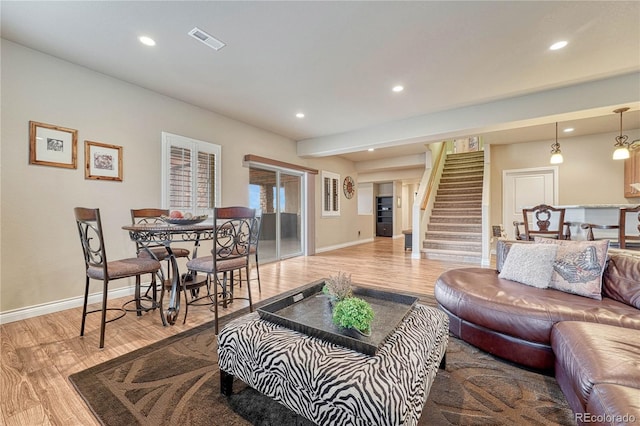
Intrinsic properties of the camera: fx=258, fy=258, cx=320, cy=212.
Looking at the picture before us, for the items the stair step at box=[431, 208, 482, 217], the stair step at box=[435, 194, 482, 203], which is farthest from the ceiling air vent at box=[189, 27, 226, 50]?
the stair step at box=[435, 194, 482, 203]

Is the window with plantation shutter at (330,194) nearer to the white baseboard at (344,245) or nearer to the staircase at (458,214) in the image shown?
the white baseboard at (344,245)

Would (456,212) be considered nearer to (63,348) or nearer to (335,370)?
(335,370)

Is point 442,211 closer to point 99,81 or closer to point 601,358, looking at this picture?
point 601,358

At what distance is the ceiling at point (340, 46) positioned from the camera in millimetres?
2002

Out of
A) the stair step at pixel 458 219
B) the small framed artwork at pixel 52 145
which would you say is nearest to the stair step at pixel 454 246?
the stair step at pixel 458 219

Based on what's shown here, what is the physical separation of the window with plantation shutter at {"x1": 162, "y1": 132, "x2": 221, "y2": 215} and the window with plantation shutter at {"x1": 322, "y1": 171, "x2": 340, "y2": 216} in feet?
9.89

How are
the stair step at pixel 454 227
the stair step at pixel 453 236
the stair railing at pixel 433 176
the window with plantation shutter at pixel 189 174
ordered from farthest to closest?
1. the stair railing at pixel 433 176
2. the stair step at pixel 454 227
3. the stair step at pixel 453 236
4. the window with plantation shutter at pixel 189 174

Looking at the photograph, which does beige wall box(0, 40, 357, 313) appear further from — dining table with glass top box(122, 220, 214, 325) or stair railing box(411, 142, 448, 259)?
stair railing box(411, 142, 448, 259)

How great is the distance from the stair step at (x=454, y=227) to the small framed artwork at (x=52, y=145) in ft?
20.9

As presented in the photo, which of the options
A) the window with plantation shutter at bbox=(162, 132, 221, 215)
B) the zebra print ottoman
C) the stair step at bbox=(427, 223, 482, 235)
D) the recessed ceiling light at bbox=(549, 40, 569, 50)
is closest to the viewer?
the zebra print ottoman

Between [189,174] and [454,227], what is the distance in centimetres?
555

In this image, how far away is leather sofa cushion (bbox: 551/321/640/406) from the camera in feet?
3.29

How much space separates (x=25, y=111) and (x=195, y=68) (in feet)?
5.30

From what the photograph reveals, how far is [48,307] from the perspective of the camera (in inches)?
102
